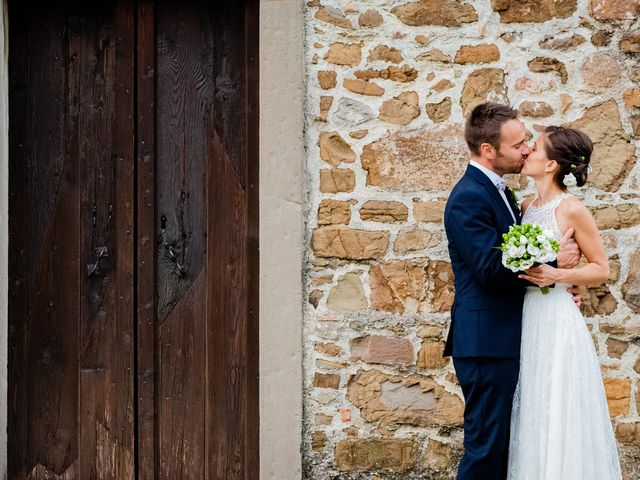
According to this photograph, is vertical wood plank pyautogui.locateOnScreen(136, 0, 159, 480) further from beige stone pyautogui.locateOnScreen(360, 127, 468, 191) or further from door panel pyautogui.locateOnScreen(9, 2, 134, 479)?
beige stone pyautogui.locateOnScreen(360, 127, 468, 191)

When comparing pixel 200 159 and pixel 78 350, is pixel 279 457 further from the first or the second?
pixel 200 159

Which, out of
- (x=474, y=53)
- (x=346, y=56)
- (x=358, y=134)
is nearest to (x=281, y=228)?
(x=358, y=134)

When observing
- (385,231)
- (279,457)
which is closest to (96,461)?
(279,457)

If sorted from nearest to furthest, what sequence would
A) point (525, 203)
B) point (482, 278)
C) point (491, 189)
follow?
point (482, 278) < point (491, 189) < point (525, 203)

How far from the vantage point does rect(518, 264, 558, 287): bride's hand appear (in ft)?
11.4

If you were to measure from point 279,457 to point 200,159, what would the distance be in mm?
1600

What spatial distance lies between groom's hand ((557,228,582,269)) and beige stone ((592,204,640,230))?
68cm

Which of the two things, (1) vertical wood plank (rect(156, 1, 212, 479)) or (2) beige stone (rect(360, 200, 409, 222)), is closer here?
(2) beige stone (rect(360, 200, 409, 222))

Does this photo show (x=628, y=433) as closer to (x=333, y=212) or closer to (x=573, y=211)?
(x=573, y=211)

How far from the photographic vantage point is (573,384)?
3.49 m

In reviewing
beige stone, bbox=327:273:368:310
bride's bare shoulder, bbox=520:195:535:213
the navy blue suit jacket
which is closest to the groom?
the navy blue suit jacket

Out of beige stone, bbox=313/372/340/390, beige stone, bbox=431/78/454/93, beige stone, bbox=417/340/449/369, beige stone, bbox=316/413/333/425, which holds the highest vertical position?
beige stone, bbox=431/78/454/93

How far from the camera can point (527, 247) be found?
3305 millimetres

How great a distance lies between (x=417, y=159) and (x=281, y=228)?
765 millimetres
